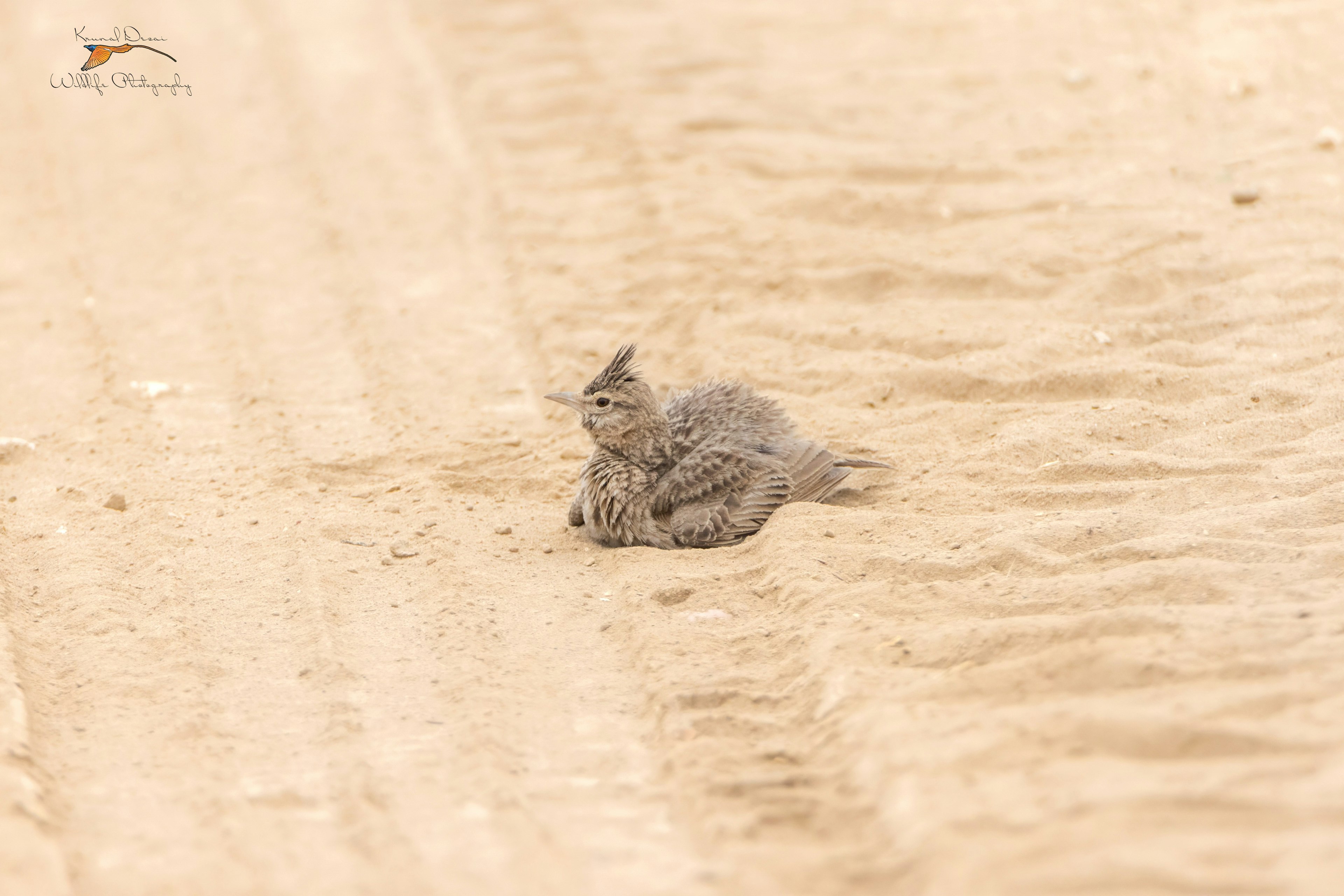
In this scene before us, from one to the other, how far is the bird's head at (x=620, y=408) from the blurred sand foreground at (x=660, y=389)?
0.50 m

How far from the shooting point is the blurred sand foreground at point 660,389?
3.45 m

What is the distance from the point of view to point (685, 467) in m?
5.62

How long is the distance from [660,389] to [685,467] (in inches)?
49.3

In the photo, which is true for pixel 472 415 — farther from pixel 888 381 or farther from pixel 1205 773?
pixel 1205 773

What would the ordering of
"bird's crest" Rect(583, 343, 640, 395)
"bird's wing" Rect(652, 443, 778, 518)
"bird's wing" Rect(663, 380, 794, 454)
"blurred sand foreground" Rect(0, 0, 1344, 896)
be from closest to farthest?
1. "blurred sand foreground" Rect(0, 0, 1344, 896)
2. "bird's wing" Rect(652, 443, 778, 518)
3. "bird's crest" Rect(583, 343, 640, 395)
4. "bird's wing" Rect(663, 380, 794, 454)

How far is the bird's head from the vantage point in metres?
5.63

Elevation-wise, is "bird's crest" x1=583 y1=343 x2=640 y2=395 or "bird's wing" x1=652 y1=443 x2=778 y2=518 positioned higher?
"bird's crest" x1=583 y1=343 x2=640 y2=395

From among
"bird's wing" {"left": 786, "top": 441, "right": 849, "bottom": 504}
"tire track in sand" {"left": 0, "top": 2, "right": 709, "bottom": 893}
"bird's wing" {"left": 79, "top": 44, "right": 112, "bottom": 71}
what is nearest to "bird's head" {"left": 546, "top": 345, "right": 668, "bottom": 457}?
"bird's wing" {"left": 786, "top": 441, "right": 849, "bottom": 504}

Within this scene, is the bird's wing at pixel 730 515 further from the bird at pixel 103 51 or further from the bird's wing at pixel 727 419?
the bird at pixel 103 51

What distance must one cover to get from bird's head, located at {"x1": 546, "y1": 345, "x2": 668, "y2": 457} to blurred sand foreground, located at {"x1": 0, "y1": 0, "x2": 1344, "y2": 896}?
50cm

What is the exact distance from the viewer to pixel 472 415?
6.65m

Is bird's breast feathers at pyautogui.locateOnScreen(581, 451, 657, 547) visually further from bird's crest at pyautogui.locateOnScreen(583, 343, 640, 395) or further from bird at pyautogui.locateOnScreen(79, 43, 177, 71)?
bird at pyautogui.locateOnScreen(79, 43, 177, 71)

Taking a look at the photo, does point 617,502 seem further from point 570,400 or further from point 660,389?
point 660,389

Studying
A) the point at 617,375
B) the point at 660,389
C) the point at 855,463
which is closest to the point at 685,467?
the point at 617,375
